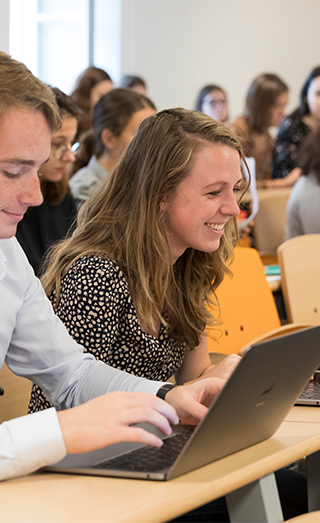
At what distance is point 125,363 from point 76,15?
15.5 feet

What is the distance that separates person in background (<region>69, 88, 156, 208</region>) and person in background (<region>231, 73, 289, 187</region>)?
5.78ft

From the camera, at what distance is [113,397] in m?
0.89

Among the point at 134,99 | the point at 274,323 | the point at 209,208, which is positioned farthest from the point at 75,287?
the point at 134,99

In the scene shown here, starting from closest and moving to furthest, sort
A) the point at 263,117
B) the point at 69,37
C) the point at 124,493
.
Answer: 1. the point at 124,493
2. the point at 263,117
3. the point at 69,37

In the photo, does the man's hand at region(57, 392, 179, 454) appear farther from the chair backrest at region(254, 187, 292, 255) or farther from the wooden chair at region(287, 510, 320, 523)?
the chair backrest at region(254, 187, 292, 255)

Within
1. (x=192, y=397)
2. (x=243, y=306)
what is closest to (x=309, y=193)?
(x=243, y=306)

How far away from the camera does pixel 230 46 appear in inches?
→ 250

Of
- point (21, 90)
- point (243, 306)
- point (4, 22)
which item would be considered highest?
point (4, 22)

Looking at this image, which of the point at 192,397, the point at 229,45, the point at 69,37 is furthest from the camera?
the point at 229,45

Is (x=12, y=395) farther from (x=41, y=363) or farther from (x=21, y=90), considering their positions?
Answer: (x=21, y=90)

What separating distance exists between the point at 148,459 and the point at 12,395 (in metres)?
0.52

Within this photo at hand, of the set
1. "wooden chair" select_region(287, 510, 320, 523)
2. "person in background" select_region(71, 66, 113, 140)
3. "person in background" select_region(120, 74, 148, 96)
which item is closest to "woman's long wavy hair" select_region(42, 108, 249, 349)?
"wooden chair" select_region(287, 510, 320, 523)

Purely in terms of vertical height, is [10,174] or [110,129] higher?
[10,174]

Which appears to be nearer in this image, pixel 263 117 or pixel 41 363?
pixel 41 363
